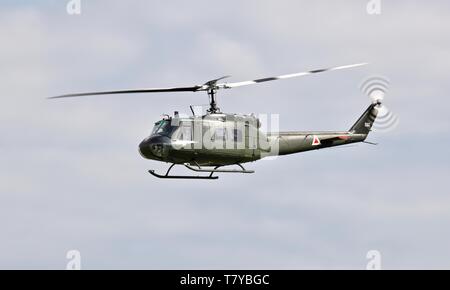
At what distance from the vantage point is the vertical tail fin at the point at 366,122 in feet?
200

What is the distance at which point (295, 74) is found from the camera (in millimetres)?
54062

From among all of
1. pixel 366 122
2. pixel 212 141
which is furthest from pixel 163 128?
pixel 366 122

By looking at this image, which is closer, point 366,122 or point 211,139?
point 211,139

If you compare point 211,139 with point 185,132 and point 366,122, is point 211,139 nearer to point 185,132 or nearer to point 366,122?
point 185,132

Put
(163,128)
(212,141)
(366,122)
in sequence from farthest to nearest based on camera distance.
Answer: (366,122) → (212,141) → (163,128)

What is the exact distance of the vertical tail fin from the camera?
6103cm

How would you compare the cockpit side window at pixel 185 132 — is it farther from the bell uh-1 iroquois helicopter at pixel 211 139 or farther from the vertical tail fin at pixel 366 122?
the vertical tail fin at pixel 366 122

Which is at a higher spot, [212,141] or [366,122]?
[366,122]

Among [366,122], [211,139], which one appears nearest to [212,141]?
[211,139]

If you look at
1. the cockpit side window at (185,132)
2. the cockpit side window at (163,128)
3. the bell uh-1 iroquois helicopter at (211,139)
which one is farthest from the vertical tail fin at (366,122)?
the cockpit side window at (163,128)

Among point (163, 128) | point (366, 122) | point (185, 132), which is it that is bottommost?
point (185, 132)

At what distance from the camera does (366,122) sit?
201 ft

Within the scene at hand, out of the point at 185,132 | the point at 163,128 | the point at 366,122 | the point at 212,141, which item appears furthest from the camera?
the point at 366,122
